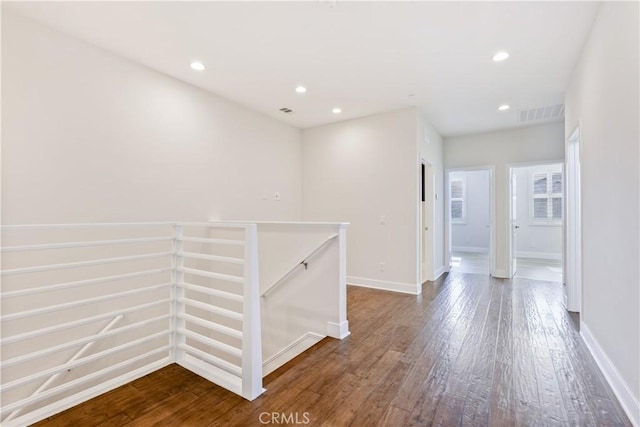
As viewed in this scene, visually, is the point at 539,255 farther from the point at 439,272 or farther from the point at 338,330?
the point at 338,330

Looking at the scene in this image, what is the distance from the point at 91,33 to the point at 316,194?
3640 mm

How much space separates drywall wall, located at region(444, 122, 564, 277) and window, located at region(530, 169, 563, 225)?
311 cm

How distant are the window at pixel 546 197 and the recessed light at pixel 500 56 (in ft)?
20.1

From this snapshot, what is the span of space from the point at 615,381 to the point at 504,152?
4.45m

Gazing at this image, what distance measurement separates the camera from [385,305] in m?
3.82

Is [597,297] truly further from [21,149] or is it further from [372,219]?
[21,149]

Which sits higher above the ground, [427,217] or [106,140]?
[106,140]

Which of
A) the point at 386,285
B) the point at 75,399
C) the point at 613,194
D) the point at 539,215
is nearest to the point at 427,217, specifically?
the point at 386,285

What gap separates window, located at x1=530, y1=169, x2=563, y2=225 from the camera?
7.45 meters

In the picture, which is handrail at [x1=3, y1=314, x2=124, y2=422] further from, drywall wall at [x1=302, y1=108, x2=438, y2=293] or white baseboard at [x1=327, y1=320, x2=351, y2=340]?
drywall wall at [x1=302, y1=108, x2=438, y2=293]

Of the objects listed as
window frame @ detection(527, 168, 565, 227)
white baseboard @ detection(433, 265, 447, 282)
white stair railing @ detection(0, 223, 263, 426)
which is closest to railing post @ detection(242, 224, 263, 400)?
white stair railing @ detection(0, 223, 263, 426)

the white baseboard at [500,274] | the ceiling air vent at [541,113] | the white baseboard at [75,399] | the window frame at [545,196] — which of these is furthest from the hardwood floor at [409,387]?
the window frame at [545,196]

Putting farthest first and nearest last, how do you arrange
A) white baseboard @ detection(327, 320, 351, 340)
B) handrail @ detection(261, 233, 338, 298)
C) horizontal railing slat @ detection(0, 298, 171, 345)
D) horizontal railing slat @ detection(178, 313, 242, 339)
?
handrail @ detection(261, 233, 338, 298) → white baseboard @ detection(327, 320, 351, 340) → horizontal railing slat @ detection(178, 313, 242, 339) → horizontal railing slat @ detection(0, 298, 171, 345)

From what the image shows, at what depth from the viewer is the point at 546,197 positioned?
7590mm
